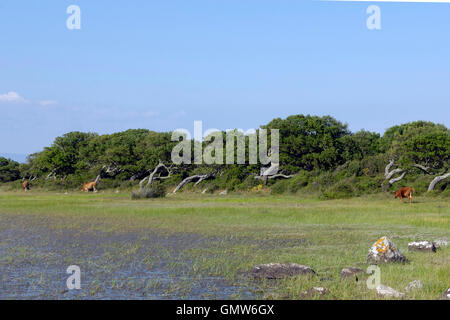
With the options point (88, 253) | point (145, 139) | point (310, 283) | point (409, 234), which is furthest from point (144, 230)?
point (145, 139)

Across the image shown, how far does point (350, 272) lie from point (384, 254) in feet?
4.98

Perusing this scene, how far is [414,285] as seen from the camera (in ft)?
28.8

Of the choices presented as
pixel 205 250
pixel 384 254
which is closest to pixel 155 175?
pixel 205 250

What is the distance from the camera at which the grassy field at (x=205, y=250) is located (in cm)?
905

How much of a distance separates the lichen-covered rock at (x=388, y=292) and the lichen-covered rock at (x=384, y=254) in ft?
9.11

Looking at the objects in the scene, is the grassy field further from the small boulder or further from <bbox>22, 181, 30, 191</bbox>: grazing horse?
<bbox>22, 181, 30, 191</bbox>: grazing horse

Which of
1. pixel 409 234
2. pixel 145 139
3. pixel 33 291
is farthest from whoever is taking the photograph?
pixel 145 139

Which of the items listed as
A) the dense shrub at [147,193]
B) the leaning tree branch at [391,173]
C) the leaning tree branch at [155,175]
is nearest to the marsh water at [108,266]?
the dense shrub at [147,193]

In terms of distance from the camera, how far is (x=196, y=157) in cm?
4722
